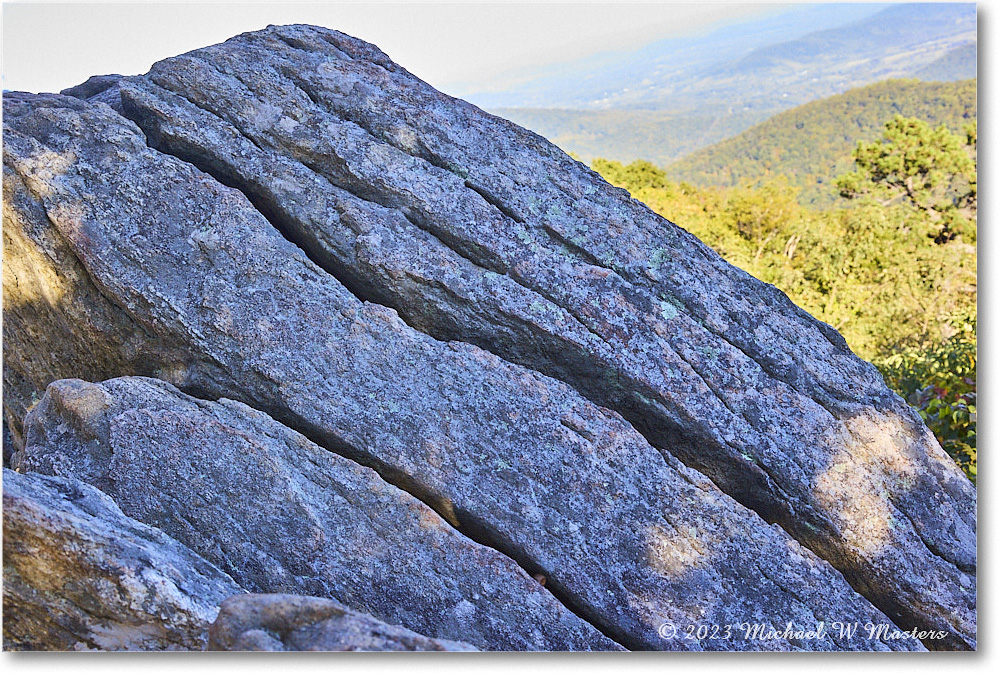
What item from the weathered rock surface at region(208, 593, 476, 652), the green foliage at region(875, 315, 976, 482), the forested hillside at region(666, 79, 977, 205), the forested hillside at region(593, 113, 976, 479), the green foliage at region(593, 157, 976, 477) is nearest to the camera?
the weathered rock surface at region(208, 593, 476, 652)

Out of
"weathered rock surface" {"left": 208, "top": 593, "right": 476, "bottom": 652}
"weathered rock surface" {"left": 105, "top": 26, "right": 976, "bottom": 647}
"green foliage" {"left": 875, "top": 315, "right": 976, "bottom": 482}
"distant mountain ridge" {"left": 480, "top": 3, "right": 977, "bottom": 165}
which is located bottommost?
"green foliage" {"left": 875, "top": 315, "right": 976, "bottom": 482}

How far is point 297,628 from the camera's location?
433cm

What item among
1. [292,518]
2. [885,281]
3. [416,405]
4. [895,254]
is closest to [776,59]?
[885,281]

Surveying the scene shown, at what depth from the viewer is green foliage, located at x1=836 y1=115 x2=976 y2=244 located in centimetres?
1842

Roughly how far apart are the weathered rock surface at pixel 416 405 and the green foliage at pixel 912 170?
48.8 feet

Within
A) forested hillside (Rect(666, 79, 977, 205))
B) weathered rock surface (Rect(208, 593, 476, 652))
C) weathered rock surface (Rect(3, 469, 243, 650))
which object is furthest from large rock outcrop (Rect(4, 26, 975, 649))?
forested hillside (Rect(666, 79, 977, 205))

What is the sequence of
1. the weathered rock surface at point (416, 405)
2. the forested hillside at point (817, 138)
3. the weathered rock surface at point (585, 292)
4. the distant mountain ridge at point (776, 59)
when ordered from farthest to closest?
the forested hillside at point (817, 138) < the distant mountain ridge at point (776, 59) < the weathered rock surface at point (585, 292) < the weathered rock surface at point (416, 405)

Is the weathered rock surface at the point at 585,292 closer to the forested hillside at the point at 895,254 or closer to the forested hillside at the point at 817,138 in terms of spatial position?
the forested hillside at the point at 895,254

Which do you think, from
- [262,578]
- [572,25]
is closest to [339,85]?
[572,25]

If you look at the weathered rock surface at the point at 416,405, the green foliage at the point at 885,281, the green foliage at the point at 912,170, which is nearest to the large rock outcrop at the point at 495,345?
the weathered rock surface at the point at 416,405

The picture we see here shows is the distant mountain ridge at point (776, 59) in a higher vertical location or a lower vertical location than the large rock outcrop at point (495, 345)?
higher

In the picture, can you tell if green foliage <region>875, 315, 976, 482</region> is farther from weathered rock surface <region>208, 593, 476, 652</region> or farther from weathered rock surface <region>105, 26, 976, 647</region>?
weathered rock surface <region>208, 593, 476, 652</region>

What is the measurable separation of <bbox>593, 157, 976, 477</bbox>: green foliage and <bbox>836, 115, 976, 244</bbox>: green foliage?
64 centimetres

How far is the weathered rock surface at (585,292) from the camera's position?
5.57m
